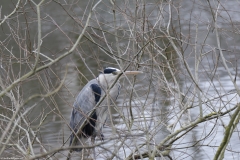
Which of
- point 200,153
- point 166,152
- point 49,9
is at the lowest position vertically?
point 200,153

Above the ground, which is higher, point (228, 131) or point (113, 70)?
point (113, 70)

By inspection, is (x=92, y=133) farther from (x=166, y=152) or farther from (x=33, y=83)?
(x=33, y=83)

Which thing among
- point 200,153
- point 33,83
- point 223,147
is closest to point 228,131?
point 223,147

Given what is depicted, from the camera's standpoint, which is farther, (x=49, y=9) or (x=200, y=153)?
(x=49, y=9)

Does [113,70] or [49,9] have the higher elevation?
[49,9]

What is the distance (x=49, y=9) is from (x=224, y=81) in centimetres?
932

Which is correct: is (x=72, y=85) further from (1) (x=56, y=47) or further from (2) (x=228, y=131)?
(2) (x=228, y=131)

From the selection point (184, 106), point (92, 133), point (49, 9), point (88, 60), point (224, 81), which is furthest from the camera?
point (49, 9)

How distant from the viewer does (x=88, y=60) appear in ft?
39.3

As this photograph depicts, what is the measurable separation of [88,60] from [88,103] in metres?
6.62

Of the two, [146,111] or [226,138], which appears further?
[146,111]

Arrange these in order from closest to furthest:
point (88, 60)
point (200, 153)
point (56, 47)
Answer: point (200, 153) → point (88, 60) → point (56, 47)

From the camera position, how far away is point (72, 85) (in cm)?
940

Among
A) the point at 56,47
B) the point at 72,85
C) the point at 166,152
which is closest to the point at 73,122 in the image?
the point at 166,152
